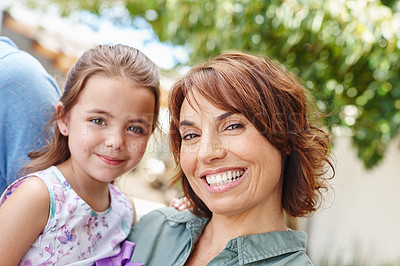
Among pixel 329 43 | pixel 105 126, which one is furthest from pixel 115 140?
pixel 329 43

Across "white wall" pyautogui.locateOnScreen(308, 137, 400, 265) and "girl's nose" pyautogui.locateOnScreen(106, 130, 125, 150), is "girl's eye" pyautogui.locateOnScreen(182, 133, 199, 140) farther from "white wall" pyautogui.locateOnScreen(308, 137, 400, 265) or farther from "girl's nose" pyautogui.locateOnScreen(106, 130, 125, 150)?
"white wall" pyautogui.locateOnScreen(308, 137, 400, 265)

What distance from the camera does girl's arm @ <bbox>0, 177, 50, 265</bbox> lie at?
1.44 meters

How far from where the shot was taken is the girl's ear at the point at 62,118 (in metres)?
1.87

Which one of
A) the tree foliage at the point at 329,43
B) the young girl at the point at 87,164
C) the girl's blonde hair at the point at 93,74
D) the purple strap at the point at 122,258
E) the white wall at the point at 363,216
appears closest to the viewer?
the young girl at the point at 87,164

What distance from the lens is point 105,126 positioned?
5.76 ft

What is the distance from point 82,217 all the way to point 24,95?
60 cm

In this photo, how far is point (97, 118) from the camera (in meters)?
1.76

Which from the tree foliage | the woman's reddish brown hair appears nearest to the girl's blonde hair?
the woman's reddish brown hair

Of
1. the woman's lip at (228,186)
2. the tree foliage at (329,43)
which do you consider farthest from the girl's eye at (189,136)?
the tree foliage at (329,43)

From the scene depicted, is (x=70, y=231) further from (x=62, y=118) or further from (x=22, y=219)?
(x=62, y=118)

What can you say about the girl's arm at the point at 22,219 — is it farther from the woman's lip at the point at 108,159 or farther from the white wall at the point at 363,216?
the white wall at the point at 363,216

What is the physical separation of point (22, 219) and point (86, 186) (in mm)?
393

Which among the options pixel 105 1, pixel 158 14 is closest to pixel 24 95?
pixel 158 14

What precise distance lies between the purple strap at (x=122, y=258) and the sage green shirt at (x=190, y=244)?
0.10 feet
